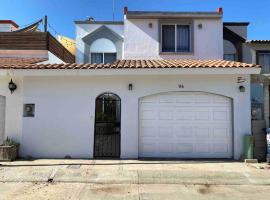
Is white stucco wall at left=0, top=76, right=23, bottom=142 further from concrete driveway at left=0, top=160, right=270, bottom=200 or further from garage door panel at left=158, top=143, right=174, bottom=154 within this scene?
garage door panel at left=158, top=143, right=174, bottom=154

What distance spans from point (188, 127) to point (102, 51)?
10283mm

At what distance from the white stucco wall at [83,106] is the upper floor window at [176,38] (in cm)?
586

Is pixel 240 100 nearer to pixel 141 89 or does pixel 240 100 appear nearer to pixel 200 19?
pixel 141 89

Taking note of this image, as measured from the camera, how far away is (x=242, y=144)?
10969 mm

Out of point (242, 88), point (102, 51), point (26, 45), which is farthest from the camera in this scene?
point (102, 51)

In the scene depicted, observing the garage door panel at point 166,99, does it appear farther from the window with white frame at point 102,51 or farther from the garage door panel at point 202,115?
the window with white frame at point 102,51

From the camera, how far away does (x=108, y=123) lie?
1136 cm

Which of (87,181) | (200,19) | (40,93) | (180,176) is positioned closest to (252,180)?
(180,176)

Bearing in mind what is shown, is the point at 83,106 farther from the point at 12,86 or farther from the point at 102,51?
the point at 102,51

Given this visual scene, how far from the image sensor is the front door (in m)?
11.3

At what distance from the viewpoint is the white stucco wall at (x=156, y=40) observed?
16734 mm

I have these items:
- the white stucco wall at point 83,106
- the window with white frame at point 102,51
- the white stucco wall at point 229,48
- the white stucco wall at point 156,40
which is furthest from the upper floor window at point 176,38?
the white stucco wall at point 83,106

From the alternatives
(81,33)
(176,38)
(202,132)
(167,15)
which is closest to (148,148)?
(202,132)

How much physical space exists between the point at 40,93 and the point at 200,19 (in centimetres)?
1002
